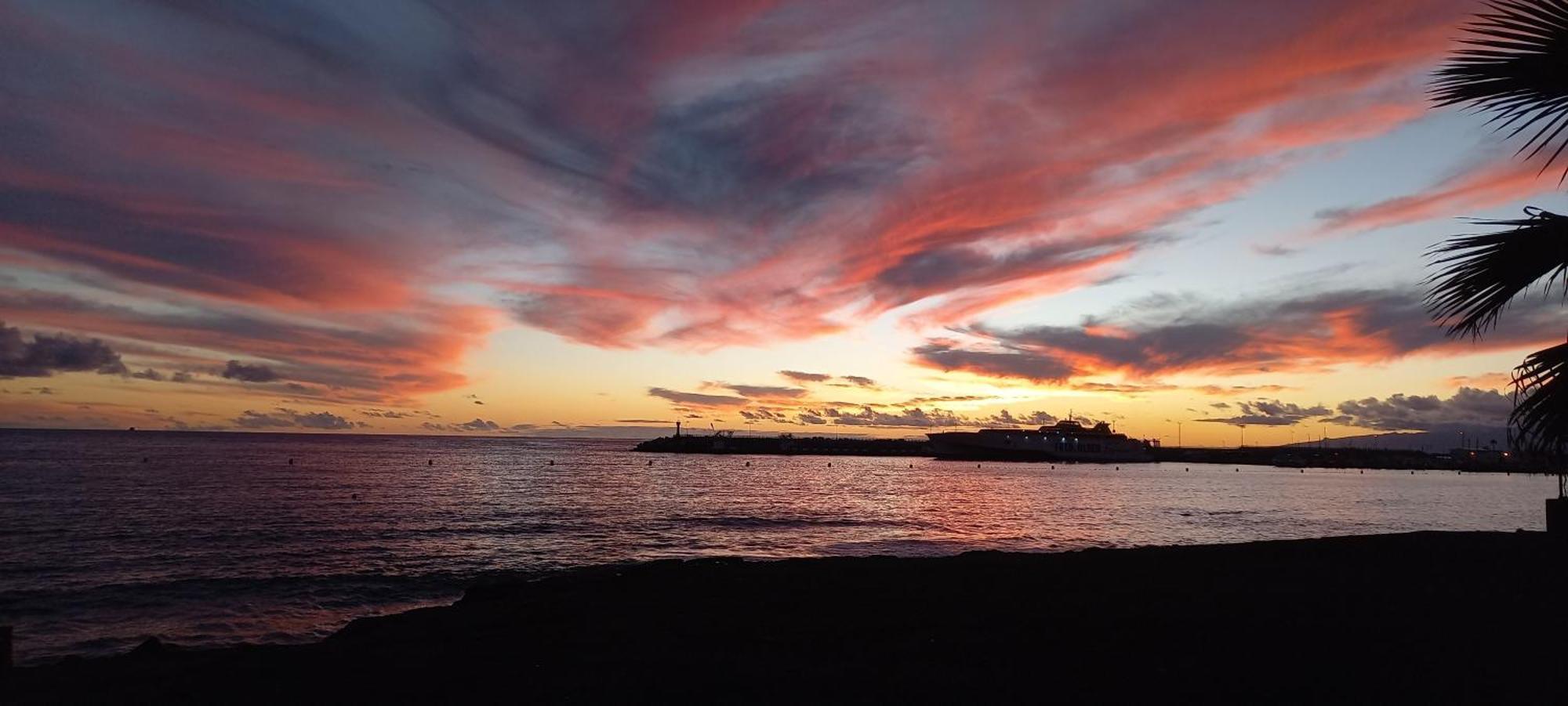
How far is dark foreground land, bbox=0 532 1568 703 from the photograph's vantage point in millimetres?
8453

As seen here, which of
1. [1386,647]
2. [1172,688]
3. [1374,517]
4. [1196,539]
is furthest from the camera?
[1374,517]

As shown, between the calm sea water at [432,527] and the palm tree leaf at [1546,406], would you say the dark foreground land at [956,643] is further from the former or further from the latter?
the calm sea water at [432,527]

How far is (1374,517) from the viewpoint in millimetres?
56062

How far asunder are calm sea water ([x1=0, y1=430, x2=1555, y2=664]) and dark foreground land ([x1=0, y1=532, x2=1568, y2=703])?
28.7 feet

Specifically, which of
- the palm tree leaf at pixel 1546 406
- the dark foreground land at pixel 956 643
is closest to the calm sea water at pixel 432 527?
the dark foreground land at pixel 956 643

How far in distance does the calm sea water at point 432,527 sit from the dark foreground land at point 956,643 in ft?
28.7

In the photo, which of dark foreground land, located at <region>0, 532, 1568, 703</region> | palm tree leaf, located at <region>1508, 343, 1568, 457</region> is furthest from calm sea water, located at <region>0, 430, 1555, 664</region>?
palm tree leaf, located at <region>1508, 343, 1568, 457</region>

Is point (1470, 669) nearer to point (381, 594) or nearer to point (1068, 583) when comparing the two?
point (1068, 583)

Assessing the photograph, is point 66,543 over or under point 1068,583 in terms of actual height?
under

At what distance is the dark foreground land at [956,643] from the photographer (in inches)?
333

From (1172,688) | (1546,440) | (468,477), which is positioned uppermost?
(1546,440)

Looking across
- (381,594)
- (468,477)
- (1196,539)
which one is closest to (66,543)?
(381,594)

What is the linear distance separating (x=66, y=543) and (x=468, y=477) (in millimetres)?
60903

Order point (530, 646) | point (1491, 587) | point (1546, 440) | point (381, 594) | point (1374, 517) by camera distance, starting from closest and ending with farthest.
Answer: point (1546, 440)
point (530, 646)
point (1491, 587)
point (381, 594)
point (1374, 517)
